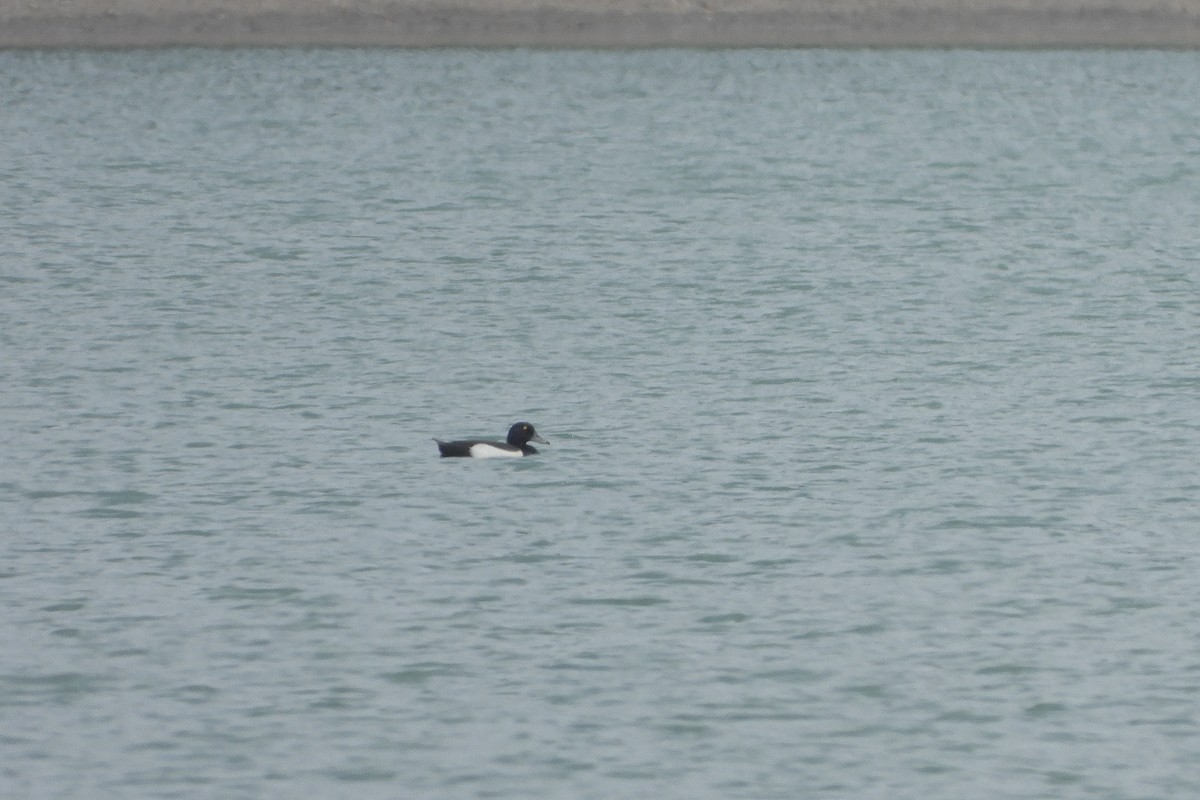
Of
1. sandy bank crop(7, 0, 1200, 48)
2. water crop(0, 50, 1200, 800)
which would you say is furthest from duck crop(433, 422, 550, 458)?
sandy bank crop(7, 0, 1200, 48)

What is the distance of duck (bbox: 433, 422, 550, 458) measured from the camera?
18.2 m

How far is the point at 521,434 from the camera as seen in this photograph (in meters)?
18.3

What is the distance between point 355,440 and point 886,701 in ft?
24.3

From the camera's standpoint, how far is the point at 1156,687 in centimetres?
1301

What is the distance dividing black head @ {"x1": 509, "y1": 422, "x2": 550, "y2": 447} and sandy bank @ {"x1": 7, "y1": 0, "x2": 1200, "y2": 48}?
121 feet

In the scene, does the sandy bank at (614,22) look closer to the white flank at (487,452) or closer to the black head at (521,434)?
the black head at (521,434)

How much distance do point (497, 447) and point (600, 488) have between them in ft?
3.59

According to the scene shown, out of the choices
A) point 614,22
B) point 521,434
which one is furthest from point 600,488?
point 614,22

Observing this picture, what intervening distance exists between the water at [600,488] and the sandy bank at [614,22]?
1560cm

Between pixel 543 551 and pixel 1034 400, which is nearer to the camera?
pixel 543 551

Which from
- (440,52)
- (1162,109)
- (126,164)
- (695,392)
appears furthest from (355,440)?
(440,52)

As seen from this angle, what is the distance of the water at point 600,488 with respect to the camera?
12250mm

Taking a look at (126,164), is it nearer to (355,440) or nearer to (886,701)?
(355,440)

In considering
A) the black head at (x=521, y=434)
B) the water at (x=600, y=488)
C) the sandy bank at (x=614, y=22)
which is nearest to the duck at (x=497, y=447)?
the black head at (x=521, y=434)
